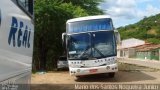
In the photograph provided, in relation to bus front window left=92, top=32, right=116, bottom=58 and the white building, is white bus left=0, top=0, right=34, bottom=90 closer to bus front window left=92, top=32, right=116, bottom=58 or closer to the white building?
bus front window left=92, top=32, right=116, bottom=58

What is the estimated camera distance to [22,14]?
6.50 meters

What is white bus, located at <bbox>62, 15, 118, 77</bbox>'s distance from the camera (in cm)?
2250

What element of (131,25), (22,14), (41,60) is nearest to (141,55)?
(131,25)

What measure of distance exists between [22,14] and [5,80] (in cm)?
173

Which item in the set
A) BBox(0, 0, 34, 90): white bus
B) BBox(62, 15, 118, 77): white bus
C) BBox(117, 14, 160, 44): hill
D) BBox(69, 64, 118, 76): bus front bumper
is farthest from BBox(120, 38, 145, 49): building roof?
BBox(0, 0, 34, 90): white bus

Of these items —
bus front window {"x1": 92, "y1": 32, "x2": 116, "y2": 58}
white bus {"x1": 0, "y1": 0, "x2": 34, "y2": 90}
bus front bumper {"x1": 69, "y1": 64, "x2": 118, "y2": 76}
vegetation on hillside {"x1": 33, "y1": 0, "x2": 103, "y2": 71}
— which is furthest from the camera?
vegetation on hillside {"x1": 33, "y1": 0, "x2": 103, "y2": 71}

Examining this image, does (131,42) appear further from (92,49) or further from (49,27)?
(92,49)

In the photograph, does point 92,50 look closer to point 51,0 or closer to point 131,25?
point 51,0

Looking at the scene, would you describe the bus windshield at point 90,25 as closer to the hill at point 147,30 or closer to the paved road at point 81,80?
the paved road at point 81,80

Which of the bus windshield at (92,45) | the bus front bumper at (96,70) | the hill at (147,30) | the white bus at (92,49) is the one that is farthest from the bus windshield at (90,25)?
the hill at (147,30)

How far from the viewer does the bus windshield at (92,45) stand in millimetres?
22562

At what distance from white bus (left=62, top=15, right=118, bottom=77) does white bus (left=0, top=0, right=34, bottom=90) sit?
15044 mm

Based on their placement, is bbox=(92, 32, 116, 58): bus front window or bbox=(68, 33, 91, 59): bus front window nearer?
bbox=(92, 32, 116, 58): bus front window

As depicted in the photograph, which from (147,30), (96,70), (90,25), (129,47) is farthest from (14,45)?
(147,30)
